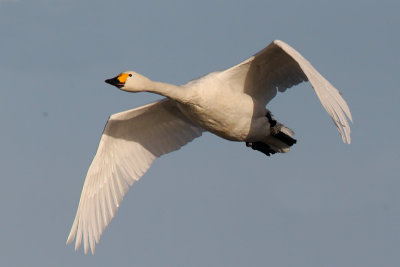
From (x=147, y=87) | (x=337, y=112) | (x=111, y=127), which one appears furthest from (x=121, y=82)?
(x=337, y=112)

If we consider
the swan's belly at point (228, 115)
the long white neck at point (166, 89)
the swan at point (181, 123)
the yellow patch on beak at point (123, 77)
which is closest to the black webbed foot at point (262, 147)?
the swan at point (181, 123)

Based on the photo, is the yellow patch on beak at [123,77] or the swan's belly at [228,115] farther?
the swan's belly at [228,115]

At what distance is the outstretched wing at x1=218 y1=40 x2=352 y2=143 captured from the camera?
17.0 metres

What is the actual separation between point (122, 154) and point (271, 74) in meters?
3.38

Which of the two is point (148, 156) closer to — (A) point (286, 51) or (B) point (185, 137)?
(B) point (185, 137)

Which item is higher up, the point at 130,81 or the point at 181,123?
the point at 130,81

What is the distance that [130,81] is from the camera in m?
17.9

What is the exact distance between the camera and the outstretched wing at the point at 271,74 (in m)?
17.0

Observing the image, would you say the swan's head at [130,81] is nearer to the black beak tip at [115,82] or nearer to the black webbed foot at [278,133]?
the black beak tip at [115,82]

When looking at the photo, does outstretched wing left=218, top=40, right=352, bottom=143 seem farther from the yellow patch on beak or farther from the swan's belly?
the yellow patch on beak

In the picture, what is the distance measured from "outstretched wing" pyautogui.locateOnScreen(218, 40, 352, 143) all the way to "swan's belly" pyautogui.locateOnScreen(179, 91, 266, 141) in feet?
1.04

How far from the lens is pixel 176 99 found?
18281mm

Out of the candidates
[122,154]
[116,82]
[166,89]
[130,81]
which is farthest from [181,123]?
[116,82]

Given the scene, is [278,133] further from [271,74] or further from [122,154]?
[122,154]
